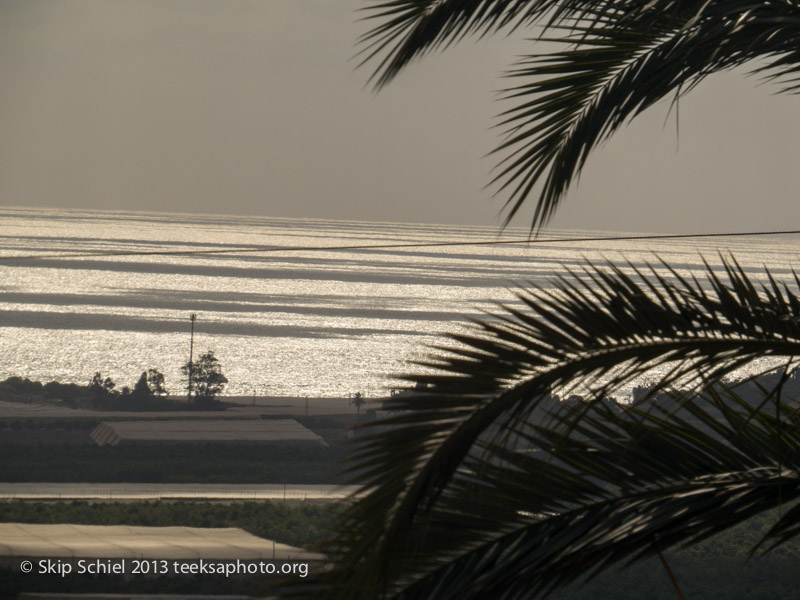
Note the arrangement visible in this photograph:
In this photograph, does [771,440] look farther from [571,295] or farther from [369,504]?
[369,504]

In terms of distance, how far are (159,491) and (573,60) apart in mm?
26637

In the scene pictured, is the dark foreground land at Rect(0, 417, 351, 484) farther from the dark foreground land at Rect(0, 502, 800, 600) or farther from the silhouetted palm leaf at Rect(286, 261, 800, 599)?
the silhouetted palm leaf at Rect(286, 261, 800, 599)

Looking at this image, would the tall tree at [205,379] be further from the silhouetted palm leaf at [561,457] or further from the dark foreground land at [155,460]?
the silhouetted palm leaf at [561,457]

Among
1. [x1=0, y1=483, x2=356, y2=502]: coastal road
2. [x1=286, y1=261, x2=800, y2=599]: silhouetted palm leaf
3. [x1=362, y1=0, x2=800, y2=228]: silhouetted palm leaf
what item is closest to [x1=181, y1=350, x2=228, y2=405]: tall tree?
[x1=0, y1=483, x2=356, y2=502]: coastal road

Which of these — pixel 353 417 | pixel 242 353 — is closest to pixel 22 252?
pixel 242 353

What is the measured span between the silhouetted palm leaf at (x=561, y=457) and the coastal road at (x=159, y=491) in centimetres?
2332

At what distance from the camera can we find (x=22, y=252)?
342ft

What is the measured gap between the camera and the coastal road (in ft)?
86.3

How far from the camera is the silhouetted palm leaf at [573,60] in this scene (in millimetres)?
3039

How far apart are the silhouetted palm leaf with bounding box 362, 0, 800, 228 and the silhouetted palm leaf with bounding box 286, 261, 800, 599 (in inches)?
32.0

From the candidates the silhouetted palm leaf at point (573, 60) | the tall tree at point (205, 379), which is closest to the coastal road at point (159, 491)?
the tall tree at point (205, 379)

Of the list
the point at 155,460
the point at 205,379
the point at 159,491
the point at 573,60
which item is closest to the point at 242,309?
the point at 205,379

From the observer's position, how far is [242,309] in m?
71.2

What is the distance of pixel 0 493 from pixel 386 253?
13261cm
